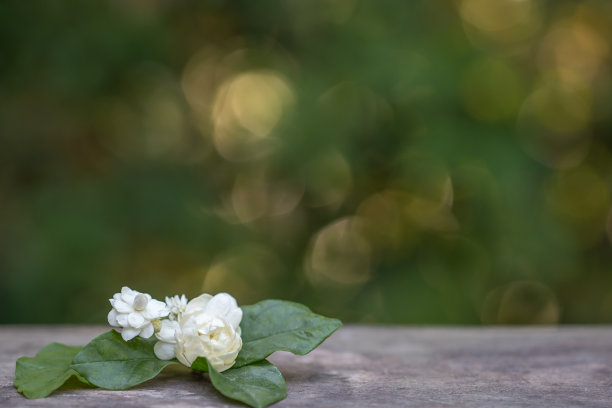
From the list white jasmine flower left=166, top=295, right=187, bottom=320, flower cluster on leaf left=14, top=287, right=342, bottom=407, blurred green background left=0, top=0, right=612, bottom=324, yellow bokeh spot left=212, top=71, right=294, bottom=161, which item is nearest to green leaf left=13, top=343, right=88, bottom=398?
flower cluster on leaf left=14, top=287, right=342, bottom=407

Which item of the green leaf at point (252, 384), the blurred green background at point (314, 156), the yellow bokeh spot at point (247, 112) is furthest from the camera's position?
the yellow bokeh spot at point (247, 112)

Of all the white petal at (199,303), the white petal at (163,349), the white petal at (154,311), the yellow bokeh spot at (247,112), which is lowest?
the white petal at (163,349)

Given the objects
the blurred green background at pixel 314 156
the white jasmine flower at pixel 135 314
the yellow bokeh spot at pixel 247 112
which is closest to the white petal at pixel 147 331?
the white jasmine flower at pixel 135 314

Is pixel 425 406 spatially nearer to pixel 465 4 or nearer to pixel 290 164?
pixel 290 164

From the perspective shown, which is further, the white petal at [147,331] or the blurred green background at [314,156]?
the blurred green background at [314,156]

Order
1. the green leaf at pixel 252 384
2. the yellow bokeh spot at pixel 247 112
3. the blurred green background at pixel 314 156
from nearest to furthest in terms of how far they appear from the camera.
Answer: the green leaf at pixel 252 384 < the blurred green background at pixel 314 156 < the yellow bokeh spot at pixel 247 112

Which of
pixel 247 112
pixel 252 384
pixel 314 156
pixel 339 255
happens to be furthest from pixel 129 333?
pixel 247 112

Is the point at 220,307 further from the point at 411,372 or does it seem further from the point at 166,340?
the point at 411,372

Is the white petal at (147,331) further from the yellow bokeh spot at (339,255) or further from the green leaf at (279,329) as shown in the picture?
the yellow bokeh spot at (339,255)
